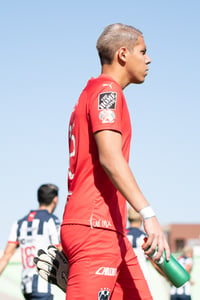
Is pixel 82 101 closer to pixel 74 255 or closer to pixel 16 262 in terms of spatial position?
pixel 74 255

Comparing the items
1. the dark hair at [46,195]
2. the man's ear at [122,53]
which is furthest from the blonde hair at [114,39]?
the dark hair at [46,195]

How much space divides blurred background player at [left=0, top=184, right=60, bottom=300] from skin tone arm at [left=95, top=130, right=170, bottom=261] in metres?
4.73

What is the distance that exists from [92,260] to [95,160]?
64cm

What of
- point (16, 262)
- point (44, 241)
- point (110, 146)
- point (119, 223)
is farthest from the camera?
point (16, 262)

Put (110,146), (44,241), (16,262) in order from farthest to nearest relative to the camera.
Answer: (16,262) → (44,241) → (110,146)

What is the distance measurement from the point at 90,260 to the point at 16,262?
1206 centimetres

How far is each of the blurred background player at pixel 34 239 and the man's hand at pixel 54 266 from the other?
3840 mm

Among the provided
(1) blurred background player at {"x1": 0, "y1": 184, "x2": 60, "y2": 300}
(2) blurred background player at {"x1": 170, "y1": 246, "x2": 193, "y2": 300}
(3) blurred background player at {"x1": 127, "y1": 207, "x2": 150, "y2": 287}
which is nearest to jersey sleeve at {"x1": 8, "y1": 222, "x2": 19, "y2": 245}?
(1) blurred background player at {"x1": 0, "y1": 184, "x2": 60, "y2": 300}

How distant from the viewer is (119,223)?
4.38 m

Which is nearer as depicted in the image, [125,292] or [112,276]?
[112,276]

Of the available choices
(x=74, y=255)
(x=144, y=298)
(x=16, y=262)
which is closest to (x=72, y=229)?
(x=74, y=255)

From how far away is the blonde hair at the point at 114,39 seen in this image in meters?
4.55

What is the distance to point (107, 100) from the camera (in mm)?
4262

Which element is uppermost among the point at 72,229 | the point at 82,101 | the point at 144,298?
the point at 82,101
